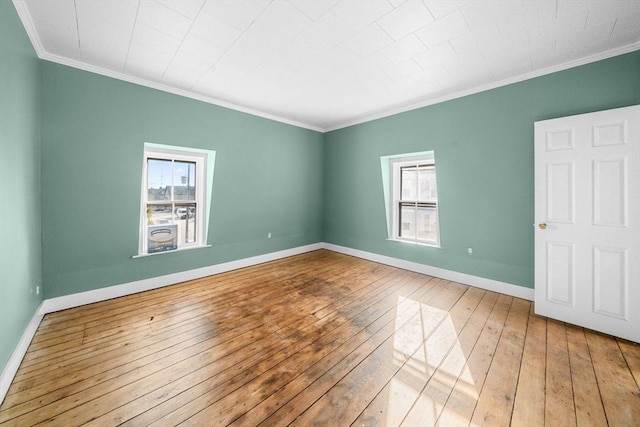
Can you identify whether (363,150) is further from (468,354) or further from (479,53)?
(468,354)

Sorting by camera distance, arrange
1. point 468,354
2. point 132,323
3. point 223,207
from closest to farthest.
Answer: point 468,354 < point 132,323 < point 223,207

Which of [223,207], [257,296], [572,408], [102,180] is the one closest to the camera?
[572,408]

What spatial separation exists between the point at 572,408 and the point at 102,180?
4.71 meters

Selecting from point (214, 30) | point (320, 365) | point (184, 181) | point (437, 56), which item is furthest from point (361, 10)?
point (184, 181)

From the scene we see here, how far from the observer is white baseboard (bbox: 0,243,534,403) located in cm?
188

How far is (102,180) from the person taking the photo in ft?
9.61

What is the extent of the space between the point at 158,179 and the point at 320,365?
3.26 meters

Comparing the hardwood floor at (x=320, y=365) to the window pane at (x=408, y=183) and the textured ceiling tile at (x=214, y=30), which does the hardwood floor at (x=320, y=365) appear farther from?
the textured ceiling tile at (x=214, y=30)

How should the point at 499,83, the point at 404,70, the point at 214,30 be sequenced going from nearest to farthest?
the point at 214,30
the point at 404,70
the point at 499,83

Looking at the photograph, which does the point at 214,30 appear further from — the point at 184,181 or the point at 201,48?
the point at 184,181

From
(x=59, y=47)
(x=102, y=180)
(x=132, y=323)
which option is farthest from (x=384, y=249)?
(x=59, y=47)

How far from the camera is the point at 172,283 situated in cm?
348

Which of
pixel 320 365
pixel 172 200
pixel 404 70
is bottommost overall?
pixel 320 365

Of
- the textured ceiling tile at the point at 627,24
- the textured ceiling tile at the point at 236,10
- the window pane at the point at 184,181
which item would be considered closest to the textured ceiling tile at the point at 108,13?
the textured ceiling tile at the point at 236,10
